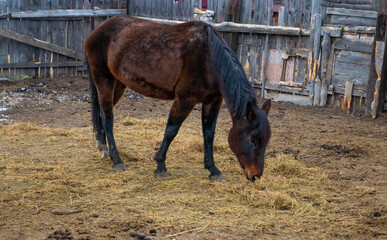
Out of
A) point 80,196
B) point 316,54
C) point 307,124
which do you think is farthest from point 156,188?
point 316,54

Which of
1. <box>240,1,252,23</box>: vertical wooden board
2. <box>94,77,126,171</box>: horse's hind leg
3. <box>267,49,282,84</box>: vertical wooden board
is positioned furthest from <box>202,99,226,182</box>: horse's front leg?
<box>240,1,252,23</box>: vertical wooden board

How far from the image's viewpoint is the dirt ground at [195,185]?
400 centimetres

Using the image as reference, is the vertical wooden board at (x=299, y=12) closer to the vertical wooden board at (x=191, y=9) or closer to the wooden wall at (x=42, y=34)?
the vertical wooden board at (x=191, y=9)

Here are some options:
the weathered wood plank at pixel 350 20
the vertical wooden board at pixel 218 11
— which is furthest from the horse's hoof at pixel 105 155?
the vertical wooden board at pixel 218 11

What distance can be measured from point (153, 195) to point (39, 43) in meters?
8.23

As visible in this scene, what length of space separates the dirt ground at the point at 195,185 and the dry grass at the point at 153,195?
0.01m

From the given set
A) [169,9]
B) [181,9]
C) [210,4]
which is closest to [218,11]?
[210,4]

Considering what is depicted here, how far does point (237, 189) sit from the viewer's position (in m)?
5.09

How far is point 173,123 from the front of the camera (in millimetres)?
5473

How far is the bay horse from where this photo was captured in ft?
16.0

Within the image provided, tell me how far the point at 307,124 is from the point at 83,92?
18.2 ft

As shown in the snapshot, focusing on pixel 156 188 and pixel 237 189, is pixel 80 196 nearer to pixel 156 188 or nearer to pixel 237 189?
pixel 156 188

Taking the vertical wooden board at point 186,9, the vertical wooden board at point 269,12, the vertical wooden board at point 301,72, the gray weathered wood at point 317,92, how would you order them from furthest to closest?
the vertical wooden board at point 186,9, the vertical wooden board at point 269,12, the vertical wooden board at point 301,72, the gray weathered wood at point 317,92

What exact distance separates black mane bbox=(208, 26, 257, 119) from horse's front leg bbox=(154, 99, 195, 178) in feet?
1.82
